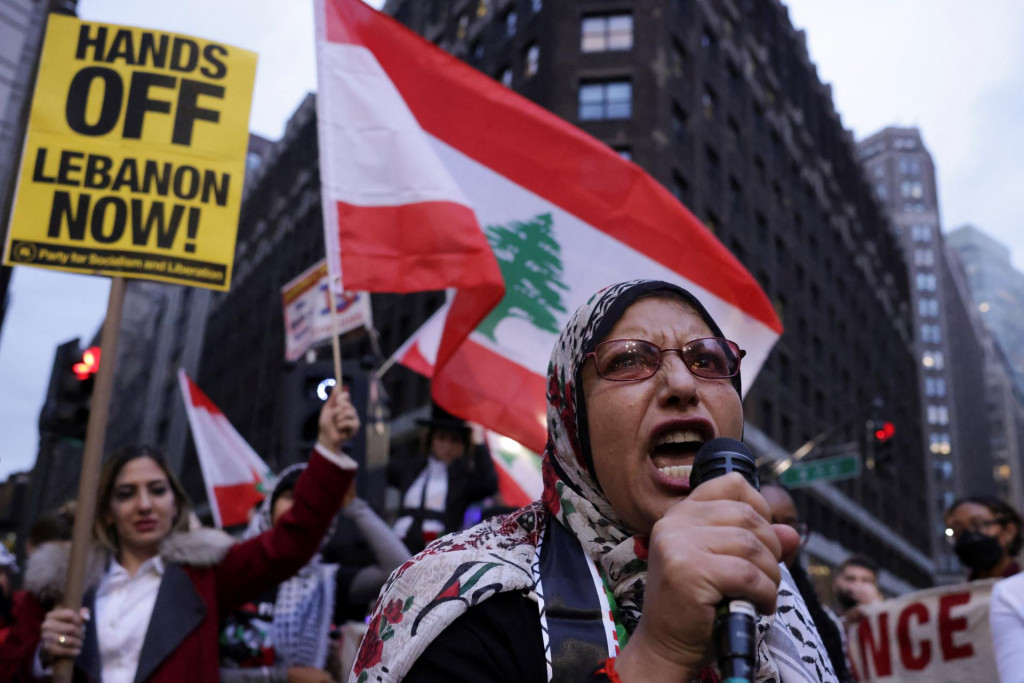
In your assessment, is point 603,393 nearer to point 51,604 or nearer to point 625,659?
point 625,659

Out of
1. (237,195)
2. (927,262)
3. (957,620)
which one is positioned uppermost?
(927,262)

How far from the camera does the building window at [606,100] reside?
97.3 feet

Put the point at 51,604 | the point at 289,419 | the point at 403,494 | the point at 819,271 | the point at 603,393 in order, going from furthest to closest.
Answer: the point at 819,271
the point at 289,419
the point at 403,494
the point at 51,604
the point at 603,393

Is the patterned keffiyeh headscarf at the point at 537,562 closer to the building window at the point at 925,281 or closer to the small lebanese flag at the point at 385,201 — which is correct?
the small lebanese flag at the point at 385,201

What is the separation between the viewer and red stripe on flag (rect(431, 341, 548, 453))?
524 centimetres

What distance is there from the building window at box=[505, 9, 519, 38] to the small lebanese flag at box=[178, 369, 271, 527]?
2663 cm

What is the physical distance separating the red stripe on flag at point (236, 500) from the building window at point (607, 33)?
80.5ft

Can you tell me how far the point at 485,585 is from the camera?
5.12 feet

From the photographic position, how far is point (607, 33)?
30.7 metres

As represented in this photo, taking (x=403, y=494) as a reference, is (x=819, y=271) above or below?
above

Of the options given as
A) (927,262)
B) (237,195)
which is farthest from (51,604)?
(927,262)

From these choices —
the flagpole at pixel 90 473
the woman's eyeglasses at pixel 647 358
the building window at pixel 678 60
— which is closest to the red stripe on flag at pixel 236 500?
the flagpole at pixel 90 473

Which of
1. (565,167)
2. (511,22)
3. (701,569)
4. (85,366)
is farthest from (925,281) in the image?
(701,569)

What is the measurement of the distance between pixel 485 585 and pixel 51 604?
2745 millimetres
